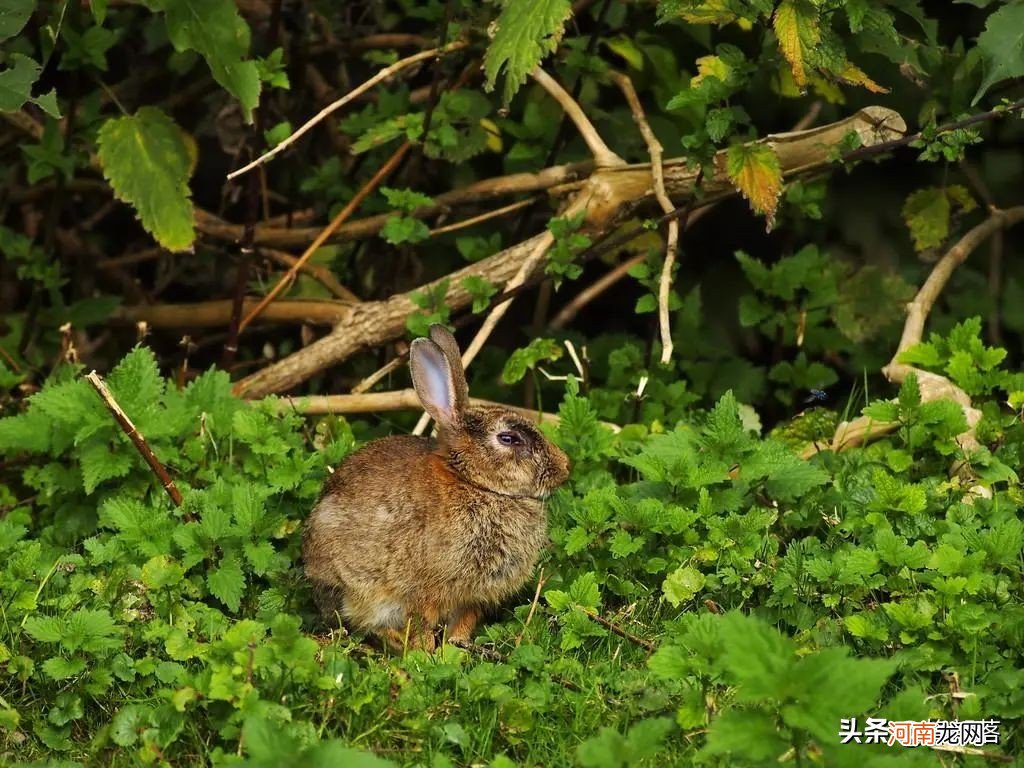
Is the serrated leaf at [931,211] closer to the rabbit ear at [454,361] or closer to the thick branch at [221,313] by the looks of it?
the rabbit ear at [454,361]

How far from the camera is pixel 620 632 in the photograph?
13.4ft

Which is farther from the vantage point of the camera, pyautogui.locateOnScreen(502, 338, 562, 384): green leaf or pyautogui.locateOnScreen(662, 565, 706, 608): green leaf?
pyautogui.locateOnScreen(502, 338, 562, 384): green leaf

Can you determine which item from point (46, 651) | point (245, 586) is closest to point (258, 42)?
point (245, 586)

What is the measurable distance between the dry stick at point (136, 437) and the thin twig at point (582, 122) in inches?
80.2

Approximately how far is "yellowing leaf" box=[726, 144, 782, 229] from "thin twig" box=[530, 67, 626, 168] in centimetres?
78

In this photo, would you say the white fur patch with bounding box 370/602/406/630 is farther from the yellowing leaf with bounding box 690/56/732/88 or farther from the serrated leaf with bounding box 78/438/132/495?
the yellowing leaf with bounding box 690/56/732/88

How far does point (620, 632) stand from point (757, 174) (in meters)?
1.66

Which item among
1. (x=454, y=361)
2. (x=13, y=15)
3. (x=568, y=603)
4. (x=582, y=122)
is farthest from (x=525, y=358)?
(x=13, y=15)

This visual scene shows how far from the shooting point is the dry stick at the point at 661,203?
5.14 meters

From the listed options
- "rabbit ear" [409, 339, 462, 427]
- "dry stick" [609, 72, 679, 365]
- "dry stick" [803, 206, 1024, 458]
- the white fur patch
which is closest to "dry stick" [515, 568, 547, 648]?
the white fur patch

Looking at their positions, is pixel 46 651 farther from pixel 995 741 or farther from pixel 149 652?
pixel 995 741

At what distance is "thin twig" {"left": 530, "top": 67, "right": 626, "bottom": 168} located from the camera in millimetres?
5586

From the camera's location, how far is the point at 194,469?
4.98m

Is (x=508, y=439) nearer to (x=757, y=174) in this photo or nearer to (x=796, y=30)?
(x=757, y=174)
